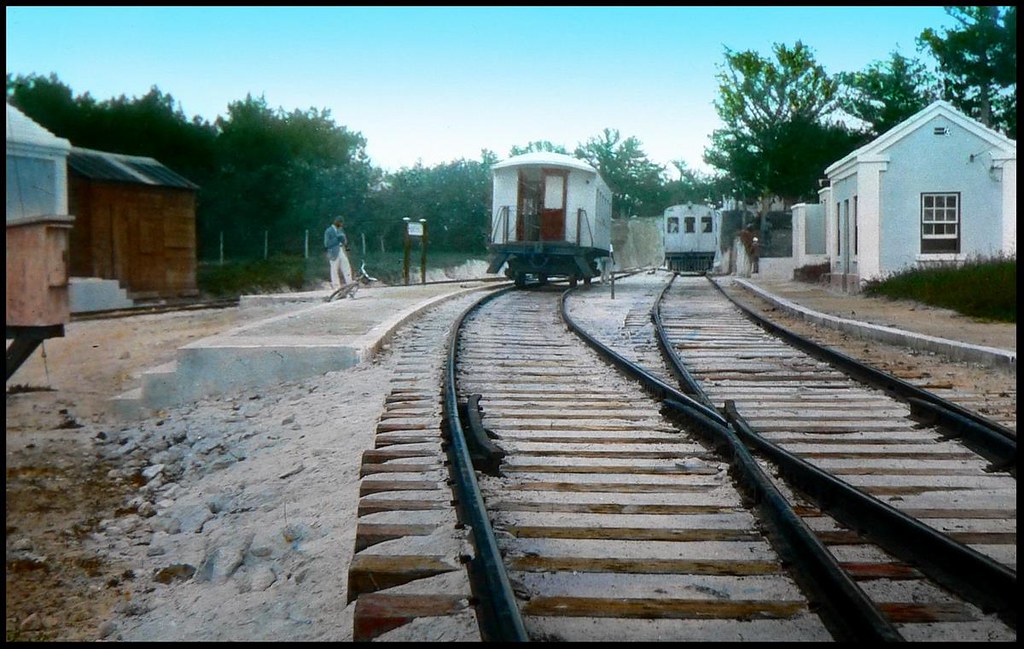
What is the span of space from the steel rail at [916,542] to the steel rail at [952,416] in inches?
50.5

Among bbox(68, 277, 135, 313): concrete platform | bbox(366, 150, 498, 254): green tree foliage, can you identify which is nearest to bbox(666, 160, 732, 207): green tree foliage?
bbox(366, 150, 498, 254): green tree foliage

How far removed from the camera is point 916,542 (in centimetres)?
368

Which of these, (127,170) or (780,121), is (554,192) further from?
(780,121)

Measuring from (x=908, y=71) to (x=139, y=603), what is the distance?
24351mm

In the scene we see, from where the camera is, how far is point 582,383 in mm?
8078

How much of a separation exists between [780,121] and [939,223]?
832 inches

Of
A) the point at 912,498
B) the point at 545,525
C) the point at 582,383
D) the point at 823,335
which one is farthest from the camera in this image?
the point at 823,335

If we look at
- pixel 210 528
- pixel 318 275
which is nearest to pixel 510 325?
pixel 210 528

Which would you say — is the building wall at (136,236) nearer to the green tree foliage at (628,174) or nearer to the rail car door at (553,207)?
the rail car door at (553,207)

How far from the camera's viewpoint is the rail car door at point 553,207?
2089 centimetres

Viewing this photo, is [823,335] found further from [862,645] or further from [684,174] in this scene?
[684,174]

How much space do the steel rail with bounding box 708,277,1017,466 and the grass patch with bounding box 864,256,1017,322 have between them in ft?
15.7

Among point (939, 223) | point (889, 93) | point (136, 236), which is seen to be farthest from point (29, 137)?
point (889, 93)

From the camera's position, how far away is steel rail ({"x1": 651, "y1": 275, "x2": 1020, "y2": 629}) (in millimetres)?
3166
